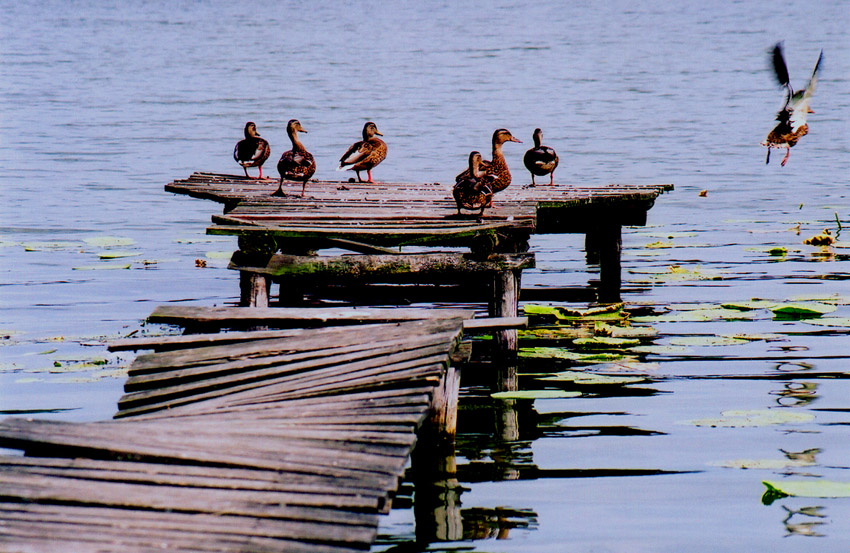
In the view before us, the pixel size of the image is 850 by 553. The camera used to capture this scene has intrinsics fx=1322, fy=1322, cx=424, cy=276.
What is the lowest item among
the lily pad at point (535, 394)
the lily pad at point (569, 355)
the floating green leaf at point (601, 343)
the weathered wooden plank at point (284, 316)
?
the lily pad at point (535, 394)

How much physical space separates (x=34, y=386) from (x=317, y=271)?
1.91m

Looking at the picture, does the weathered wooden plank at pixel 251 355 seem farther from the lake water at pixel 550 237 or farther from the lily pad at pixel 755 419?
the lily pad at pixel 755 419

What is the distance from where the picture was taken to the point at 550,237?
1648cm

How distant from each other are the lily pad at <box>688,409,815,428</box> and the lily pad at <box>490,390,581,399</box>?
1.00 meters

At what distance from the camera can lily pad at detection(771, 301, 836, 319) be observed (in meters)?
10.0

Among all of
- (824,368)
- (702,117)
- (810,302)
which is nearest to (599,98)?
(702,117)

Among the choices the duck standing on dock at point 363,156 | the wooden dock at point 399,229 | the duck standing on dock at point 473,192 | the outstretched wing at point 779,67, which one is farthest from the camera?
the duck standing on dock at point 363,156

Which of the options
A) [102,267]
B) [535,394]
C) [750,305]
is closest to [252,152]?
[102,267]

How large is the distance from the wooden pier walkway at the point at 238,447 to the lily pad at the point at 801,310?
4116 mm

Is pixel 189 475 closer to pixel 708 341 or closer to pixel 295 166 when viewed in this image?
pixel 708 341

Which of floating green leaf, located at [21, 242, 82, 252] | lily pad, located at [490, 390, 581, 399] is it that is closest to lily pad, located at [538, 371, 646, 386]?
lily pad, located at [490, 390, 581, 399]

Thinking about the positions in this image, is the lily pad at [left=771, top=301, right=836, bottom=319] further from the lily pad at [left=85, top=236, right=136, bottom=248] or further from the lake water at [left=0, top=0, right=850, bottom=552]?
the lily pad at [left=85, top=236, right=136, bottom=248]

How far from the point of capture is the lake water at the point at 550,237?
6.20m

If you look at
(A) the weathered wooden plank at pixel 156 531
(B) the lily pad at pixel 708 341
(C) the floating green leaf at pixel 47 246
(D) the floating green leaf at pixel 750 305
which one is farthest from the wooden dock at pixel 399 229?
(A) the weathered wooden plank at pixel 156 531
